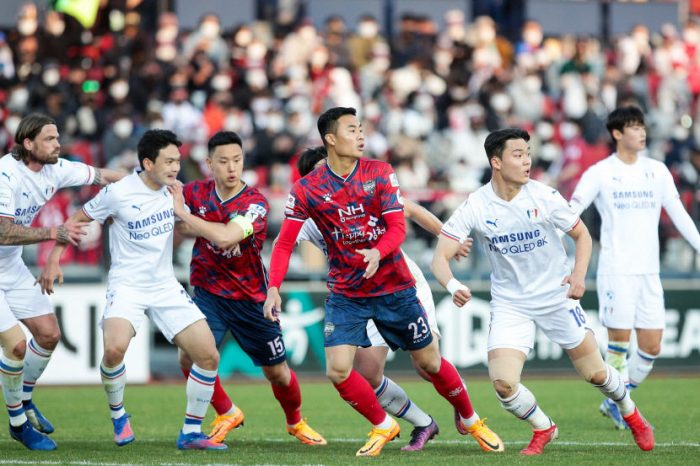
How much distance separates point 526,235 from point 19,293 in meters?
3.97

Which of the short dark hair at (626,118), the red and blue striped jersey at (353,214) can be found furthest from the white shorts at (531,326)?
the short dark hair at (626,118)

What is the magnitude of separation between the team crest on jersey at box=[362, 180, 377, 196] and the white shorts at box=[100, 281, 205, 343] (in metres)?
1.65

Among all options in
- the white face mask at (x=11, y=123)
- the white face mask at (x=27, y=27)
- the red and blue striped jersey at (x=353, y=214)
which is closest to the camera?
the red and blue striped jersey at (x=353, y=214)

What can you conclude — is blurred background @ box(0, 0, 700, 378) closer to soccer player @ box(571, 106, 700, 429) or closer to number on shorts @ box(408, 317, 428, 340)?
soccer player @ box(571, 106, 700, 429)

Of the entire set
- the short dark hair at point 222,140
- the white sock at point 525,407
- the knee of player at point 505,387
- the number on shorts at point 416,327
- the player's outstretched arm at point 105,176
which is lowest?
the white sock at point 525,407

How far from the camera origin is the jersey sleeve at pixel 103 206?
9.11 meters

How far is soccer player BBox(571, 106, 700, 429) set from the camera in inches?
411

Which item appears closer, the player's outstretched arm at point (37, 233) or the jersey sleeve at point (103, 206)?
the player's outstretched arm at point (37, 233)

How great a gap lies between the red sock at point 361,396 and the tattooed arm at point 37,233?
2218 mm

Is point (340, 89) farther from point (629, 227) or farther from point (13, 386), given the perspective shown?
point (13, 386)

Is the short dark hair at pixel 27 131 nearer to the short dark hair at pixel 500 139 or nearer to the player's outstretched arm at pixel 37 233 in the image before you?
the player's outstretched arm at pixel 37 233

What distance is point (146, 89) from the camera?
19125mm

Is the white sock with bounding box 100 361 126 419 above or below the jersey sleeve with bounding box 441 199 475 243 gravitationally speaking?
below

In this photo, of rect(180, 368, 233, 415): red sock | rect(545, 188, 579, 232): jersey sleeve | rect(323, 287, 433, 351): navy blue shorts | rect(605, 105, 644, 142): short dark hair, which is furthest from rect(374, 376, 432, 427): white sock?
rect(605, 105, 644, 142): short dark hair
